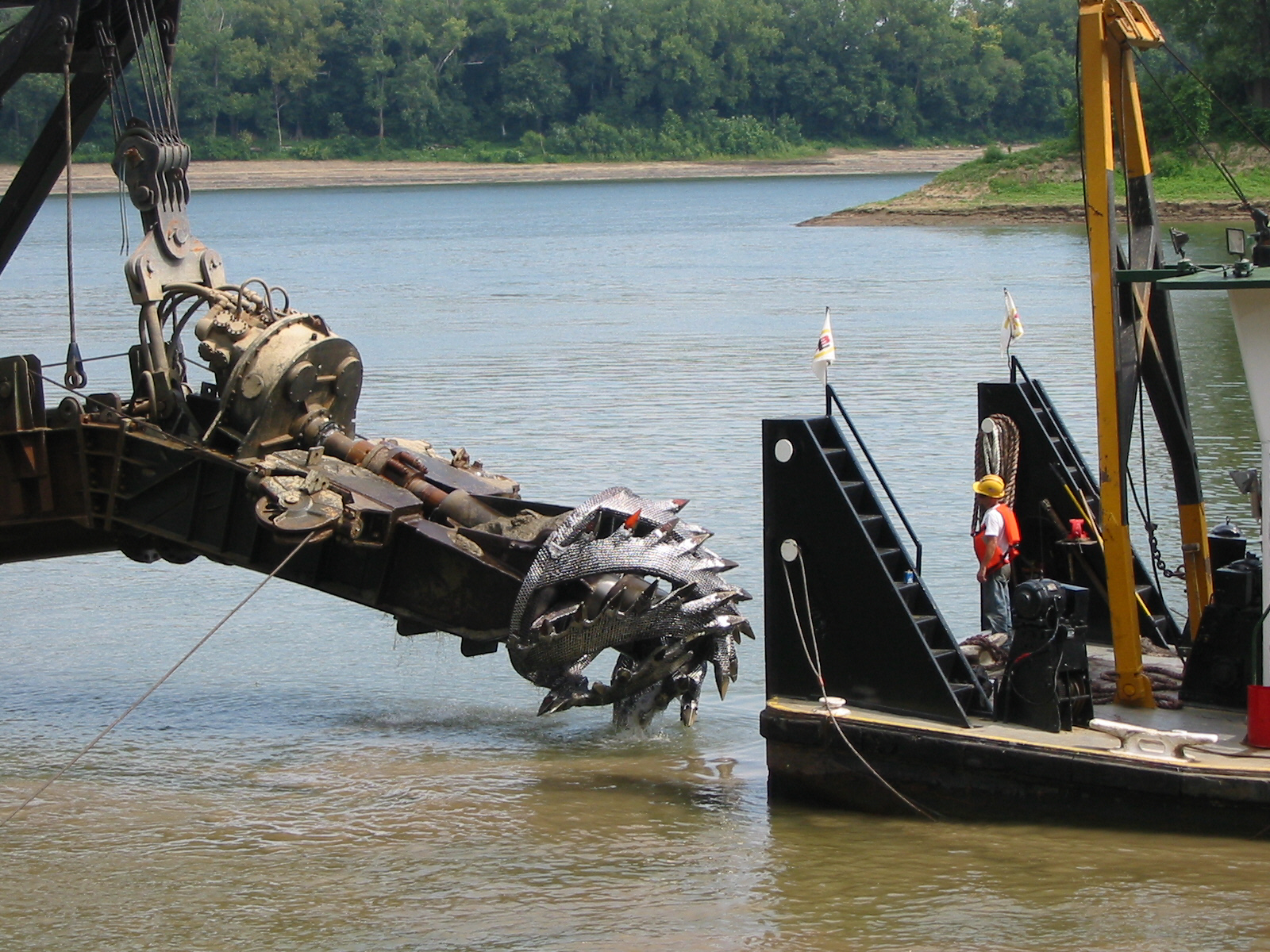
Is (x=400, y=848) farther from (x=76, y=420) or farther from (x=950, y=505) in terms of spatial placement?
(x=950, y=505)

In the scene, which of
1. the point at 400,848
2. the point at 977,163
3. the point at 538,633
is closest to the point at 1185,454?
the point at 538,633

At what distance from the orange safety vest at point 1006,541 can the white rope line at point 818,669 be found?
1734mm

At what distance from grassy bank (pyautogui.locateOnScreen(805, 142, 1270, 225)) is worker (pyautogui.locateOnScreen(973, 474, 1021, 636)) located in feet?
177

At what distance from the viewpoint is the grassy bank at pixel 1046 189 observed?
217 feet

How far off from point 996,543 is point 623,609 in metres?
2.55

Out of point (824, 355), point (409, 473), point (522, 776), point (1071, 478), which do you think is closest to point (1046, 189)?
point (1071, 478)

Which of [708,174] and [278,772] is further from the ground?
[708,174]

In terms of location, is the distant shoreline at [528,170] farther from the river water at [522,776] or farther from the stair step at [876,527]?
the stair step at [876,527]

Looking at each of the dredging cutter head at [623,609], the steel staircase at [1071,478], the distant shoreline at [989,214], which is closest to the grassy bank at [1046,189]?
the distant shoreline at [989,214]

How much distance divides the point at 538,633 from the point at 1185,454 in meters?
4.28

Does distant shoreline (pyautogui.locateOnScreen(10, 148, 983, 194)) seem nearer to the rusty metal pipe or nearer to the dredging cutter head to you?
the rusty metal pipe

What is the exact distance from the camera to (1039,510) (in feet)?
42.0

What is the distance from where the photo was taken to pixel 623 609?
453 inches

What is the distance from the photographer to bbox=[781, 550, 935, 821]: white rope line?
10.6m
